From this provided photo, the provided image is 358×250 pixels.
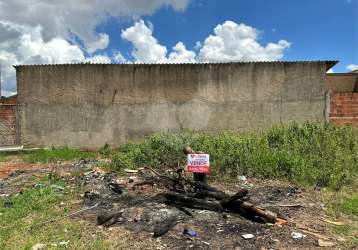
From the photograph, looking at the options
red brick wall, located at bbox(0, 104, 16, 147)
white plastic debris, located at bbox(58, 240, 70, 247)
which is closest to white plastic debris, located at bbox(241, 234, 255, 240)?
white plastic debris, located at bbox(58, 240, 70, 247)

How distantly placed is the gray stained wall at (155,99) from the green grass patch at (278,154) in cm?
165

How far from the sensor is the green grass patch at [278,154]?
7020 millimetres

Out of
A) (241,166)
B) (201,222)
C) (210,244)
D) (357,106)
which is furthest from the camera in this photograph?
(357,106)

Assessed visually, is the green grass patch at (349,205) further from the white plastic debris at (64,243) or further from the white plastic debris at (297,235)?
the white plastic debris at (64,243)

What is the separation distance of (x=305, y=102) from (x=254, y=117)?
1.59 metres

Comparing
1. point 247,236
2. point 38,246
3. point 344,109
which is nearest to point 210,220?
point 247,236

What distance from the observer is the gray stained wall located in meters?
11.0

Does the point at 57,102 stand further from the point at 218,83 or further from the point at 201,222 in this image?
the point at 201,222

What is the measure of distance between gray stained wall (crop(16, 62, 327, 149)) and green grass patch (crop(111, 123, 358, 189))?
1650 mm

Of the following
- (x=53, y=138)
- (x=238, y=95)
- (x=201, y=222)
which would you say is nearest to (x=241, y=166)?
(x=201, y=222)

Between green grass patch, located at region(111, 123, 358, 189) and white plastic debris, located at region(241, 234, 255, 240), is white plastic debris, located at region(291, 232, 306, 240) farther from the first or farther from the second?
green grass patch, located at region(111, 123, 358, 189)

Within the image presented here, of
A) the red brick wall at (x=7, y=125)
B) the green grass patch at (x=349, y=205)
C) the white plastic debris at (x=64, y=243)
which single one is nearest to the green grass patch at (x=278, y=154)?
the green grass patch at (x=349, y=205)

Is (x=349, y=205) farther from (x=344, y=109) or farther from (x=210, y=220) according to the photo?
(x=344, y=109)

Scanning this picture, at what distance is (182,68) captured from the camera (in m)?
11.1
